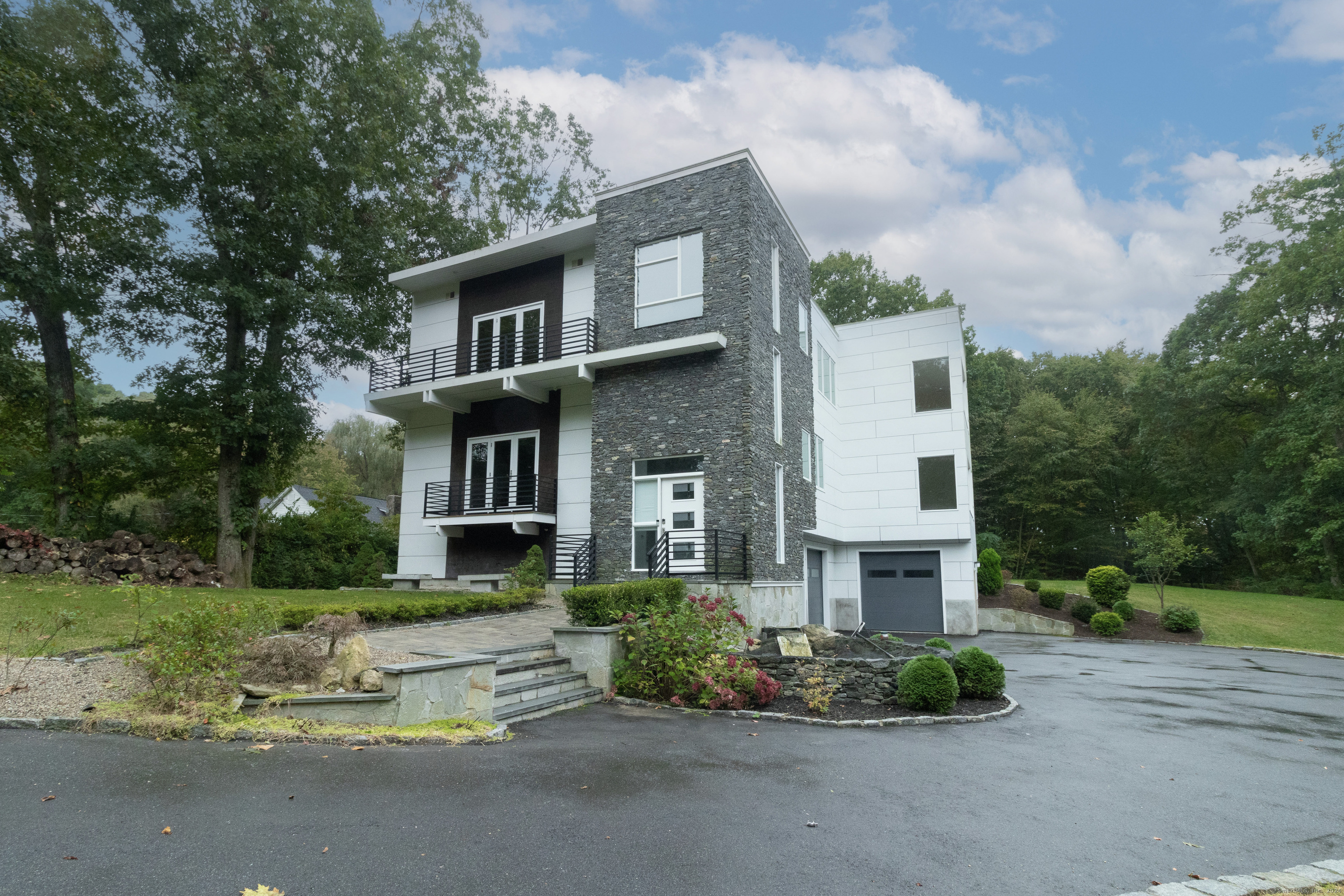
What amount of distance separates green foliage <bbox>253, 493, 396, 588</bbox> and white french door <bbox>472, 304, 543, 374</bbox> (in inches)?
251

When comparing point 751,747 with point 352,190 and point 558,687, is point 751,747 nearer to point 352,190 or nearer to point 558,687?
point 558,687

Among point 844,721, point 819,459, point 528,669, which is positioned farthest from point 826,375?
point 528,669

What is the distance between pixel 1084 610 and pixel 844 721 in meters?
15.3

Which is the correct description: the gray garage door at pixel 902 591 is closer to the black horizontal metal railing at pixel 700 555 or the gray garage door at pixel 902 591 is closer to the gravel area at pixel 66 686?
the black horizontal metal railing at pixel 700 555

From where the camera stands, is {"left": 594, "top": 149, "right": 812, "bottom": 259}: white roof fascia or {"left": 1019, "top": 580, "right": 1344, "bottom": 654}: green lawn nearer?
{"left": 594, "top": 149, "right": 812, "bottom": 259}: white roof fascia

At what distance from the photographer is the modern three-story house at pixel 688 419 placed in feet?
44.1

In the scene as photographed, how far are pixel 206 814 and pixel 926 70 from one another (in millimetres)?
14463

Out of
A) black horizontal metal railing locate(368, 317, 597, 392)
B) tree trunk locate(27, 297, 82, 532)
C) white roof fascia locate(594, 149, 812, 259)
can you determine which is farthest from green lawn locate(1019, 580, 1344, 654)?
tree trunk locate(27, 297, 82, 532)

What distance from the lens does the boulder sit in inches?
251

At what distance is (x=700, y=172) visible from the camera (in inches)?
559

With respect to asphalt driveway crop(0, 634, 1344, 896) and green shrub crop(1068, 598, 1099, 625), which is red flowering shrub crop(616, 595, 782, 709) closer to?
asphalt driveway crop(0, 634, 1344, 896)

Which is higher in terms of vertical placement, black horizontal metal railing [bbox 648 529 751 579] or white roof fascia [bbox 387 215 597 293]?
white roof fascia [bbox 387 215 597 293]

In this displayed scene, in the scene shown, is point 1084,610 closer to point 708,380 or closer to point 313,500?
point 708,380

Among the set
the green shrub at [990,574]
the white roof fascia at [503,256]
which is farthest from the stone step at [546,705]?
the green shrub at [990,574]
